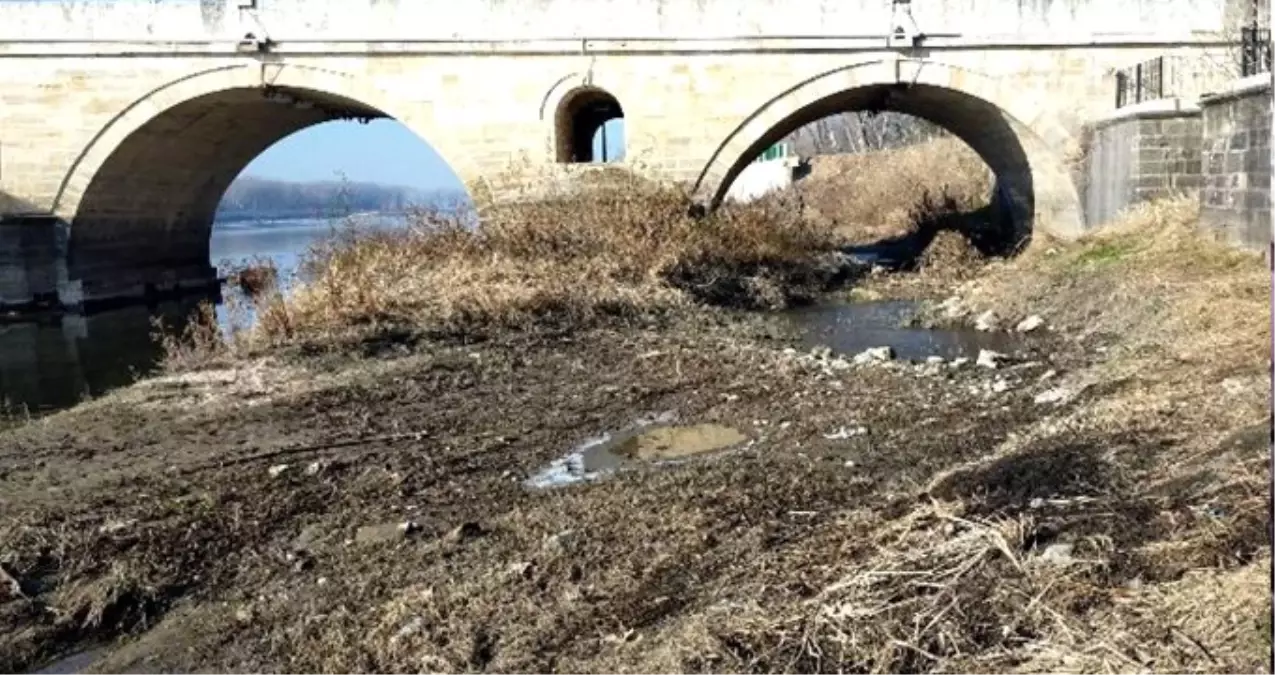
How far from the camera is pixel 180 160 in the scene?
67.4ft

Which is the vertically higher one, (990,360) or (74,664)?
(990,360)

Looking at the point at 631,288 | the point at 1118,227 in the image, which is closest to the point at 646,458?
the point at 631,288

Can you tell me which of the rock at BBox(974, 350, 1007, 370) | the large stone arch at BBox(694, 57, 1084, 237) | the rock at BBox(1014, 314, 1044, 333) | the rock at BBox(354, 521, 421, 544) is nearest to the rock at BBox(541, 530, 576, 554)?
the rock at BBox(354, 521, 421, 544)

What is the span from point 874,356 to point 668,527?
4.88m

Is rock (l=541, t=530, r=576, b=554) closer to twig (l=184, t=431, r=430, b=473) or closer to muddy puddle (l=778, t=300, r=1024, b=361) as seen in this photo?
twig (l=184, t=431, r=430, b=473)

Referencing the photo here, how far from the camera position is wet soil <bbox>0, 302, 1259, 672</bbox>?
363cm

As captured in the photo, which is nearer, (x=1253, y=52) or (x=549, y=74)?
(x=1253, y=52)

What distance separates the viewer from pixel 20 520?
511cm

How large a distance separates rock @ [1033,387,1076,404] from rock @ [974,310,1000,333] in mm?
4406

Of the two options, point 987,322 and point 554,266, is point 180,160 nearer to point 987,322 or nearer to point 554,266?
point 554,266

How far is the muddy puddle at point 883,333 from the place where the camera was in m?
9.78

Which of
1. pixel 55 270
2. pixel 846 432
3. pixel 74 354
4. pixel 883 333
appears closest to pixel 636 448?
pixel 846 432

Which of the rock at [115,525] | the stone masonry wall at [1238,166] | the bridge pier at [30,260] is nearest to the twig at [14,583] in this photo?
the rock at [115,525]

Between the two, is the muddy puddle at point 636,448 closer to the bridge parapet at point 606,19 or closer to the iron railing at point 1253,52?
the iron railing at point 1253,52
